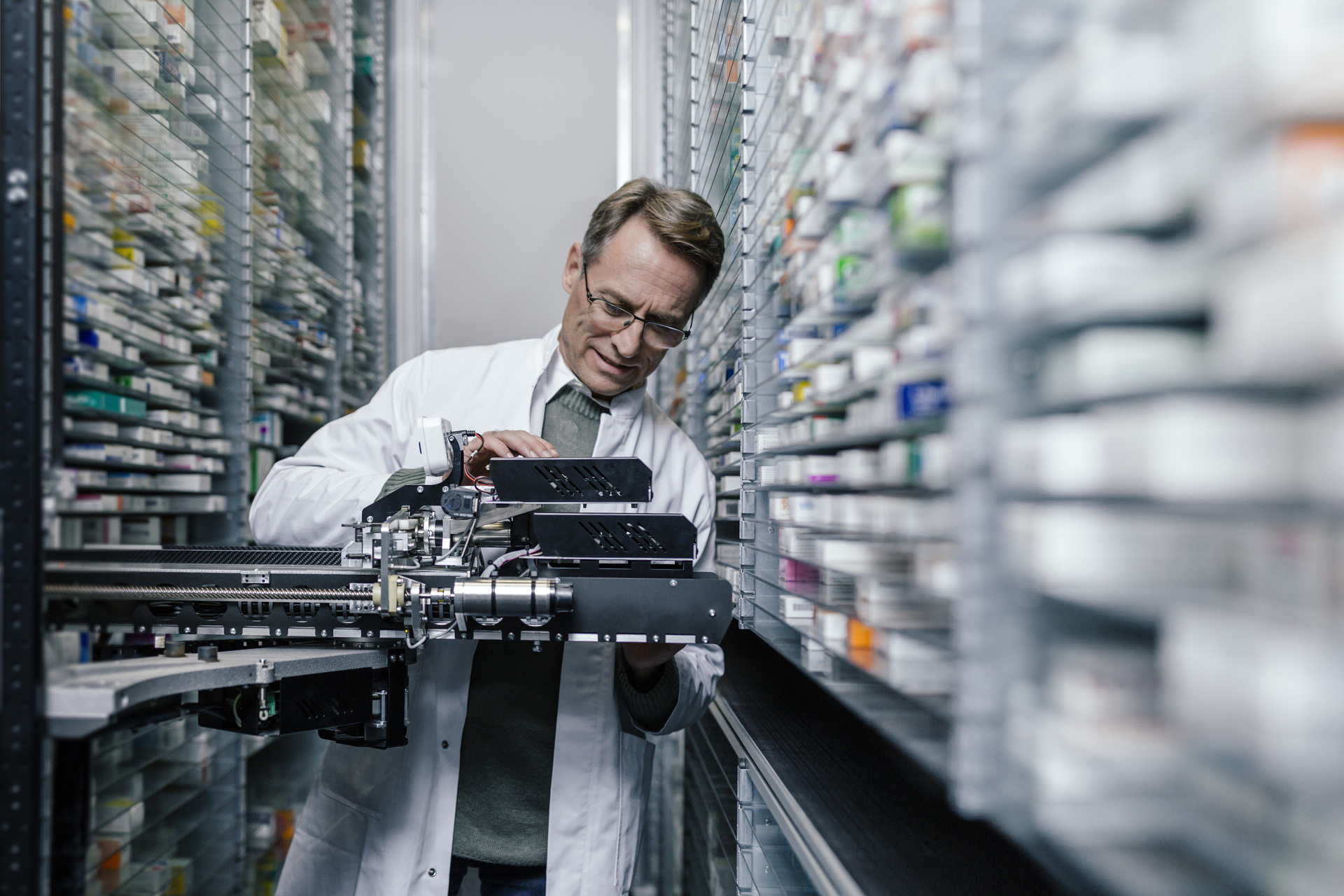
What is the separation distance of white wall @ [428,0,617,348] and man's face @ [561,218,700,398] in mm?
1620

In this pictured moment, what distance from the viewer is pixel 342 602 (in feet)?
3.66

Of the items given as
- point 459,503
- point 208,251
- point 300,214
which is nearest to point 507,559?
point 459,503

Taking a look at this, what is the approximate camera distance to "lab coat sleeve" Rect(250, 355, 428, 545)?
5.09 feet

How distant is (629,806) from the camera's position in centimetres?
174

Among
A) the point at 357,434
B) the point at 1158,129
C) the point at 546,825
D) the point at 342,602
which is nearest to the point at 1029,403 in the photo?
the point at 1158,129

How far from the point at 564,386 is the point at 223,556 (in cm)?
84

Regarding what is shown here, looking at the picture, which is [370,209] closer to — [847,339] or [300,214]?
[300,214]

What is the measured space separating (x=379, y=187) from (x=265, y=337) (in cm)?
108

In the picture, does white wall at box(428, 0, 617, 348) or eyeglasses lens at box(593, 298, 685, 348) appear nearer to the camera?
eyeglasses lens at box(593, 298, 685, 348)

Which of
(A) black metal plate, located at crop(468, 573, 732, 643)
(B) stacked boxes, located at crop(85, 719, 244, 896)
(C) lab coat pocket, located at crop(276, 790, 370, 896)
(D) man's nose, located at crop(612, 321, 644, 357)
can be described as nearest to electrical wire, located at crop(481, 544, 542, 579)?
(A) black metal plate, located at crop(468, 573, 732, 643)

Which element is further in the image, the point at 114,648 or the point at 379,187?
the point at 379,187

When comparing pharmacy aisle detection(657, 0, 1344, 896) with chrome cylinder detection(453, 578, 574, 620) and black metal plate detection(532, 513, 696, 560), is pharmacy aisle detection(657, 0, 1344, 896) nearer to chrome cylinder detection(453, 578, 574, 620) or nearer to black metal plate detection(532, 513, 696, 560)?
black metal plate detection(532, 513, 696, 560)

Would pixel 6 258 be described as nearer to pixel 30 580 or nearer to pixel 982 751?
pixel 30 580

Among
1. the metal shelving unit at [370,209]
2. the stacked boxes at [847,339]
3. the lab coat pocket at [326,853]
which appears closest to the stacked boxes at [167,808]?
the lab coat pocket at [326,853]
